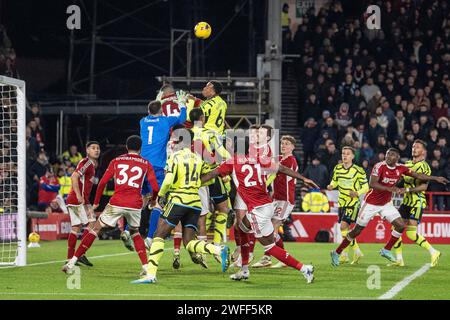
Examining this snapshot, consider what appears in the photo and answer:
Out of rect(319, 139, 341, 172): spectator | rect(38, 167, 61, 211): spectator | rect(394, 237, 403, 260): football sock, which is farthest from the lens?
rect(319, 139, 341, 172): spectator

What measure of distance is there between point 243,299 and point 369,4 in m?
23.5

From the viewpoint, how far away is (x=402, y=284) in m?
13.1

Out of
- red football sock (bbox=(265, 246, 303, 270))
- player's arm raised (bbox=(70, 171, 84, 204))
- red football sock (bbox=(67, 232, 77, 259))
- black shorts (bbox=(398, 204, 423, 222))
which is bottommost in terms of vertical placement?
red football sock (bbox=(67, 232, 77, 259))

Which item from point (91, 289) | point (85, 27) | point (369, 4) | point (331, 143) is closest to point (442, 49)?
point (369, 4)

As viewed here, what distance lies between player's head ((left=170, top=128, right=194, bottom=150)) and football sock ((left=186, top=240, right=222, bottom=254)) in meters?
1.38

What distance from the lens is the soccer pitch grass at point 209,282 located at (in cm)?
1153

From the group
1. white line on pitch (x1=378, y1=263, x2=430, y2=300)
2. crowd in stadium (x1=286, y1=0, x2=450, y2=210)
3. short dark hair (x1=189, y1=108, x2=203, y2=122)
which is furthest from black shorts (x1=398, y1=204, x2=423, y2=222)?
crowd in stadium (x1=286, y1=0, x2=450, y2=210)

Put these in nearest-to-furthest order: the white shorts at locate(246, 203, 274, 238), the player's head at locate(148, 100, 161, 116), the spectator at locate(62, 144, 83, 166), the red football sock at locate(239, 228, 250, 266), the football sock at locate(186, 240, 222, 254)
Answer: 1. the white shorts at locate(246, 203, 274, 238)
2. the football sock at locate(186, 240, 222, 254)
3. the red football sock at locate(239, 228, 250, 266)
4. the player's head at locate(148, 100, 161, 116)
5. the spectator at locate(62, 144, 83, 166)

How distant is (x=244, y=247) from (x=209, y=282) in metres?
0.86

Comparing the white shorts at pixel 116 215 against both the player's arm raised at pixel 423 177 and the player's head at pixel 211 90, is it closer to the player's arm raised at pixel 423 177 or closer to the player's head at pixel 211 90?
the player's head at pixel 211 90

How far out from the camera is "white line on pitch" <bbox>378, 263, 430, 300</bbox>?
1150 cm

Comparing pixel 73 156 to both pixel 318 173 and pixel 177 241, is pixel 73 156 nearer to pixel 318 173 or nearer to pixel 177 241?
pixel 318 173

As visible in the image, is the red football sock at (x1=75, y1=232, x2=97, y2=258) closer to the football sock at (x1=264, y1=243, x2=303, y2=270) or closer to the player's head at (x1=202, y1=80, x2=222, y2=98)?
the football sock at (x1=264, y1=243, x2=303, y2=270)

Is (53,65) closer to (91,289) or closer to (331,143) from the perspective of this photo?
(331,143)
